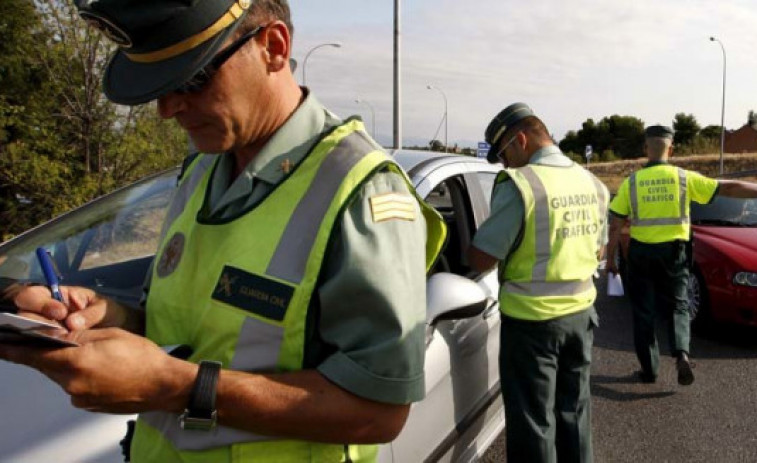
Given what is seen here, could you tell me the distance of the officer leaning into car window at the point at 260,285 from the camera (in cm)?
104

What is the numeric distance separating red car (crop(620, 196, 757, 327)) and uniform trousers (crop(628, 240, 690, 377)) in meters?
0.31

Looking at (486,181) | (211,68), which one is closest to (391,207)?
(211,68)

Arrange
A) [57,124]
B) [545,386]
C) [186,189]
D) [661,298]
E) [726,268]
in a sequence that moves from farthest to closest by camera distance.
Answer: [57,124] < [726,268] < [661,298] < [545,386] < [186,189]

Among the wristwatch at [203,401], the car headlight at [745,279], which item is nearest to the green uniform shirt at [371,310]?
the wristwatch at [203,401]

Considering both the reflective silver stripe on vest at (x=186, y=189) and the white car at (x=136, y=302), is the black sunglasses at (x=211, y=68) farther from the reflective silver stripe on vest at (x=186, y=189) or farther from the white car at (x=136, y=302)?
the white car at (x=136, y=302)

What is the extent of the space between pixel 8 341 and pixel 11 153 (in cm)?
698

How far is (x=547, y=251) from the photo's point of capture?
288 centimetres

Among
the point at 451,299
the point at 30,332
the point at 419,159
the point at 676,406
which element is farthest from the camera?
the point at 676,406

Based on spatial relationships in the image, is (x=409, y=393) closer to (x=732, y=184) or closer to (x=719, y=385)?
(x=732, y=184)

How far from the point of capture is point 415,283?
1.14 meters

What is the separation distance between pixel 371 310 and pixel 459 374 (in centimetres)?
164

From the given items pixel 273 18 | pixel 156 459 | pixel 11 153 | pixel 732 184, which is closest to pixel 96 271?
pixel 156 459

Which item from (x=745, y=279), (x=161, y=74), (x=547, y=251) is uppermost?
(x=161, y=74)

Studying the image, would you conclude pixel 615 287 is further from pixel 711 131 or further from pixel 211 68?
pixel 711 131
